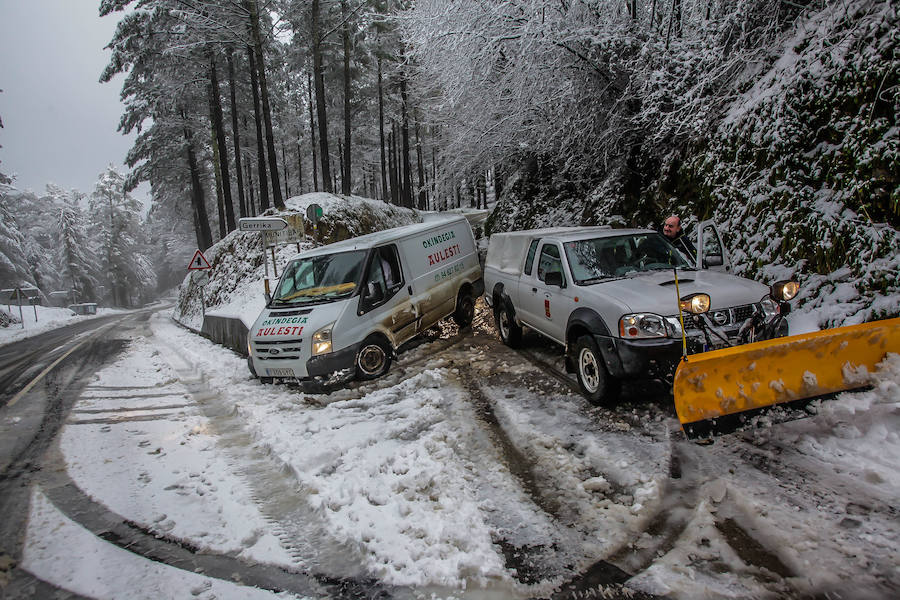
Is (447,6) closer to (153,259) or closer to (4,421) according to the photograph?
(4,421)

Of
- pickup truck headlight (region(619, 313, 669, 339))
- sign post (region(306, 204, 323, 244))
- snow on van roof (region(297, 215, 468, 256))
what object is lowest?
pickup truck headlight (region(619, 313, 669, 339))

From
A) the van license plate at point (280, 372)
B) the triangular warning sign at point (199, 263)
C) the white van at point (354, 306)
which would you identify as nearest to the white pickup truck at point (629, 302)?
the white van at point (354, 306)

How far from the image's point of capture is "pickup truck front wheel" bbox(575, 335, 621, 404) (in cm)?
471

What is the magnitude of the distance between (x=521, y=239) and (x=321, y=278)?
11.4 feet

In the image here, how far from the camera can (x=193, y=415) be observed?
20.4 ft

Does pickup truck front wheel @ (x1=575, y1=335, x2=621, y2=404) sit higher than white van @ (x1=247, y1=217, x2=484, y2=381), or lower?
lower

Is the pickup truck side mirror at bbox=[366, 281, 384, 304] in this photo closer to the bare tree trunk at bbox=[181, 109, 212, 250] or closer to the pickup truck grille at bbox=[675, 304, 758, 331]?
the pickup truck grille at bbox=[675, 304, 758, 331]

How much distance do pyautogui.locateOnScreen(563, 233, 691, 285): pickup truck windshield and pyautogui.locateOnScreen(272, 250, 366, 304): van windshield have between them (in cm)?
345

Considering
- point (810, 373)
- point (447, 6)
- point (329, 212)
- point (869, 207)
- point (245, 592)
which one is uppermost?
point (447, 6)

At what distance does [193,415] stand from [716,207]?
29.8 feet

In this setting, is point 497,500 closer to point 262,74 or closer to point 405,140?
point 262,74

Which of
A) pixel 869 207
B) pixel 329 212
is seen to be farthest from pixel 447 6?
pixel 329 212

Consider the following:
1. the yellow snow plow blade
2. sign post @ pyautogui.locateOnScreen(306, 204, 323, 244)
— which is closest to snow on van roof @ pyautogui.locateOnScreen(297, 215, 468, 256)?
the yellow snow plow blade

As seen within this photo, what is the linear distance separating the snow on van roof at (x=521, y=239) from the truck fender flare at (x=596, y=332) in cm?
131
